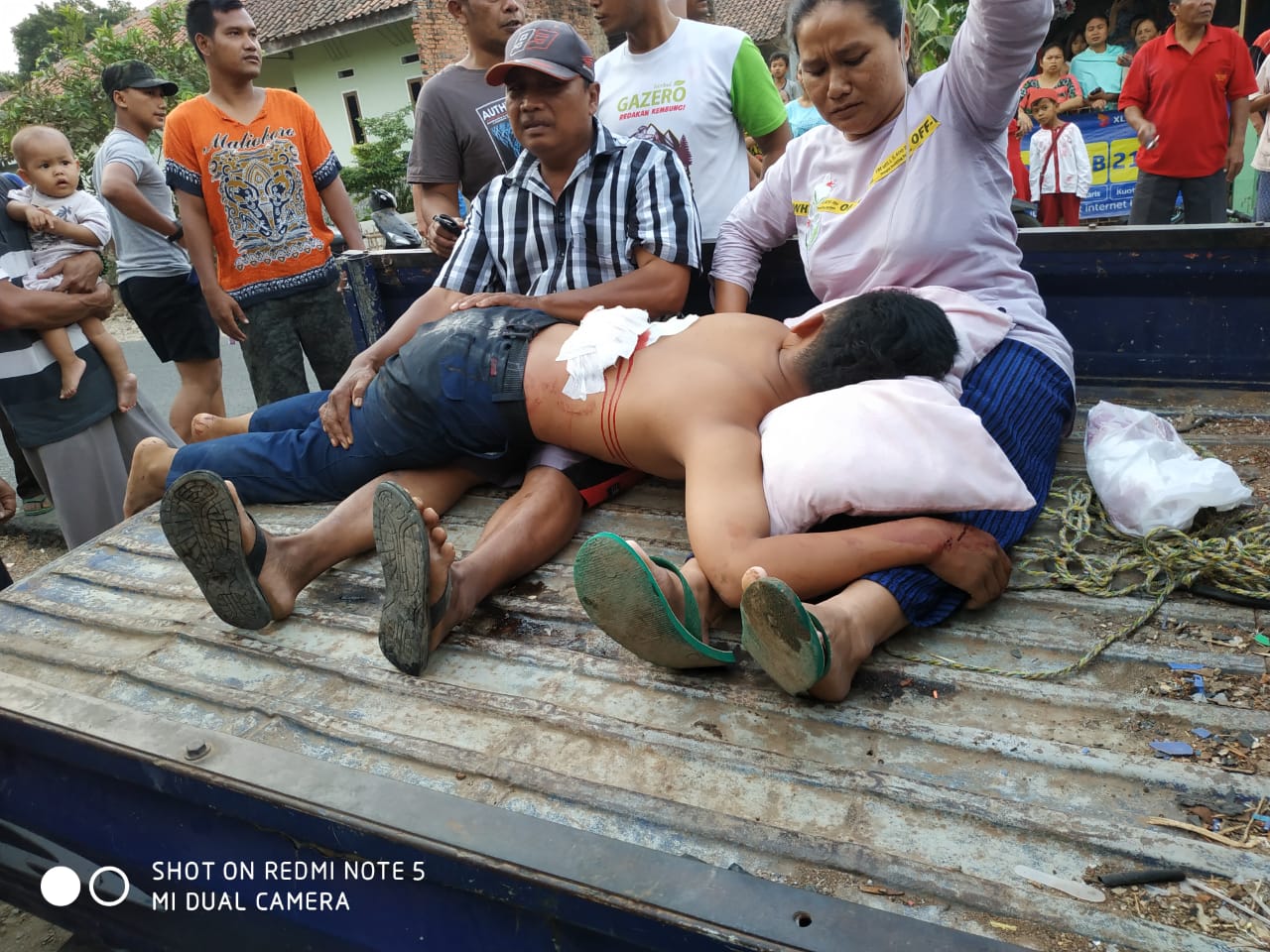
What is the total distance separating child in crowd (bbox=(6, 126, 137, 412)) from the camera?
12.1ft

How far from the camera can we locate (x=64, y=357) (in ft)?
12.0

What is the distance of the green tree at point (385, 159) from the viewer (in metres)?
19.0

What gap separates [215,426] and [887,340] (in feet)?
7.34

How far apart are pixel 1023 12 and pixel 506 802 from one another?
6.54 ft

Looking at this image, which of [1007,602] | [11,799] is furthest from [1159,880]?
[11,799]

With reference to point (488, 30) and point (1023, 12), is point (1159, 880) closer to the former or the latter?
point (1023, 12)

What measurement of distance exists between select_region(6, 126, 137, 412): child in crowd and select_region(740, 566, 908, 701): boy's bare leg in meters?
3.26

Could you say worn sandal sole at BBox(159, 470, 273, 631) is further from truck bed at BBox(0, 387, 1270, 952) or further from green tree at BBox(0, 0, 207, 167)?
green tree at BBox(0, 0, 207, 167)

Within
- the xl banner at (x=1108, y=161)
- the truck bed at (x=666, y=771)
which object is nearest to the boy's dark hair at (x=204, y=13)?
the truck bed at (x=666, y=771)

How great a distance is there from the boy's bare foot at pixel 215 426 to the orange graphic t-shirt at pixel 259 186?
127cm

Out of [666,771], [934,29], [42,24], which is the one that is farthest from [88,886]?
[42,24]

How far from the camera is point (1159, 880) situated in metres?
1.21

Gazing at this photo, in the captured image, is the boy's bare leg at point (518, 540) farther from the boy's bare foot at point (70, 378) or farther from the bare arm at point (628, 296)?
the boy's bare foot at point (70, 378)

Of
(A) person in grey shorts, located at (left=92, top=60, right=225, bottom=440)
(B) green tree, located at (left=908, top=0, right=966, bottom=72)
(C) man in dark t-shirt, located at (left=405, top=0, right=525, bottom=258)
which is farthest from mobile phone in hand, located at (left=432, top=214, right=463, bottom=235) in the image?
(B) green tree, located at (left=908, top=0, right=966, bottom=72)
